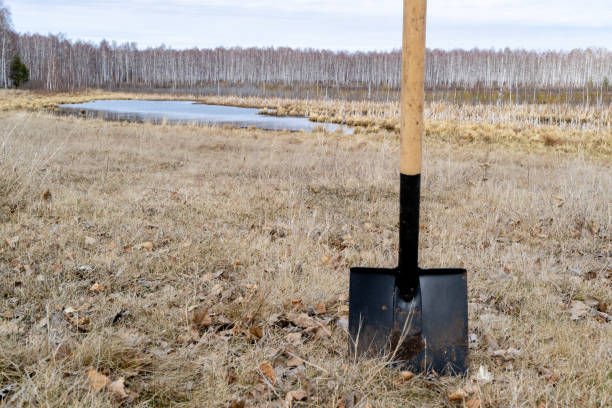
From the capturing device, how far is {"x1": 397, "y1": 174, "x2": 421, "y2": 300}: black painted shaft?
2.38 m

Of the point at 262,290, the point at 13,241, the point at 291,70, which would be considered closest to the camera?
the point at 262,290

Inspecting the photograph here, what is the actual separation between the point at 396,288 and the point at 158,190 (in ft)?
17.1

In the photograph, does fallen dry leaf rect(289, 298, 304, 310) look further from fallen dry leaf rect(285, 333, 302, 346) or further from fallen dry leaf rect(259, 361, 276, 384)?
fallen dry leaf rect(259, 361, 276, 384)

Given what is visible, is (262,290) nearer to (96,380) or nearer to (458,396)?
(96,380)

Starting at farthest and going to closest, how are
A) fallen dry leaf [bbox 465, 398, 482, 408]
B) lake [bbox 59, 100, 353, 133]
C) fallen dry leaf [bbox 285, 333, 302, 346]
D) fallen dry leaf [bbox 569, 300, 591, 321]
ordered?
lake [bbox 59, 100, 353, 133]
fallen dry leaf [bbox 569, 300, 591, 321]
fallen dry leaf [bbox 285, 333, 302, 346]
fallen dry leaf [bbox 465, 398, 482, 408]

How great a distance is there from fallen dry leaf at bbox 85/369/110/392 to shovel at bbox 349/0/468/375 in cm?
118

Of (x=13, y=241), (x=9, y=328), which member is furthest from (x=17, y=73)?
(x=9, y=328)

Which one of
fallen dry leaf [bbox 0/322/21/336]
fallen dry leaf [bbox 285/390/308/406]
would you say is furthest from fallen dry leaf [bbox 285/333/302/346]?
fallen dry leaf [bbox 0/322/21/336]

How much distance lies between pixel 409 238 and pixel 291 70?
3670 inches

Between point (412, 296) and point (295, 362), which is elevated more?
point (412, 296)

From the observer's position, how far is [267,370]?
2254 millimetres

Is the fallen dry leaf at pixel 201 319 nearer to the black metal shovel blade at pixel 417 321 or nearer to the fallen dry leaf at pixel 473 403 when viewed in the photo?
the black metal shovel blade at pixel 417 321

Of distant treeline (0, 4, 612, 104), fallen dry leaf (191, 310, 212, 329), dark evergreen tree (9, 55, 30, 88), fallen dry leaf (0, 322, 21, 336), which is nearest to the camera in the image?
fallen dry leaf (0, 322, 21, 336)

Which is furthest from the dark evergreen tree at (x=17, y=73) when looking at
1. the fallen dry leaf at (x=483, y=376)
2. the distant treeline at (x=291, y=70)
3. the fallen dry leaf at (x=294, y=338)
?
the fallen dry leaf at (x=483, y=376)
